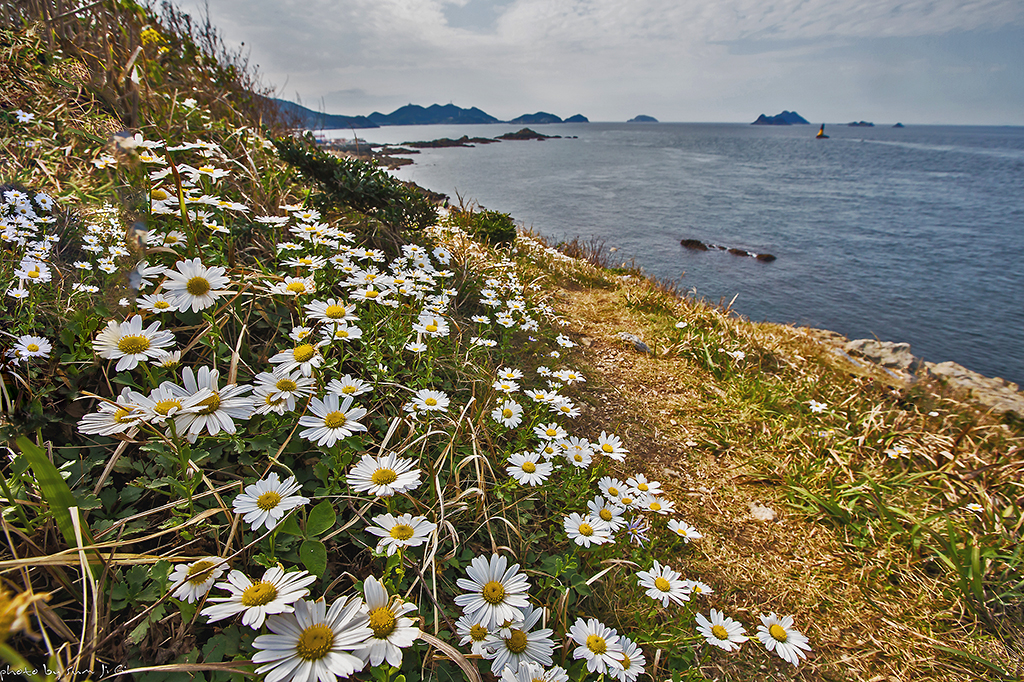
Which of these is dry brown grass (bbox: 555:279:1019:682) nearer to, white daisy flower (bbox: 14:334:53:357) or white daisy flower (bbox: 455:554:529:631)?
white daisy flower (bbox: 455:554:529:631)

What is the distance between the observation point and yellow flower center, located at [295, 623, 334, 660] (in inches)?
35.2

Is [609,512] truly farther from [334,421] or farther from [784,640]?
[334,421]

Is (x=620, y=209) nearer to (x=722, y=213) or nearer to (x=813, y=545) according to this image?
(x=722, y=213)

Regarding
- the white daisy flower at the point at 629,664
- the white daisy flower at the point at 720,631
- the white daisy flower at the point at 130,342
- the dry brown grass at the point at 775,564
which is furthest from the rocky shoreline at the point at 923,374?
the white daisy flower at the point at 130,342

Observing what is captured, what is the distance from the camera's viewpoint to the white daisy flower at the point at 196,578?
1.04 meters

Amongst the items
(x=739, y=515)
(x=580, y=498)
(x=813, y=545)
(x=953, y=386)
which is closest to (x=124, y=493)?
(x=580, y=498)

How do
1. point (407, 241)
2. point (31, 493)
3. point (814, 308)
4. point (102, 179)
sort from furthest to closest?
point (814, 308), point (407, 241), point (102, 179), point (31, 493)

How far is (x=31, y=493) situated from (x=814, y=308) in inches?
500

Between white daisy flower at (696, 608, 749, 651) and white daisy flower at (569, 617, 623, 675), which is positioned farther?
white daisy flower at (696, 608, 749, 651)

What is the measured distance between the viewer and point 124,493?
1316 millimetres

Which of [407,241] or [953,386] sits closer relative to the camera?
[407,241]

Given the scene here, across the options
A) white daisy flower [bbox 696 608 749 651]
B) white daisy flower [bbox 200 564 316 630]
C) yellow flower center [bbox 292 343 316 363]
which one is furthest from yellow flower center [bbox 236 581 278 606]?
white daisy flower [bbox 696 608 749 651]

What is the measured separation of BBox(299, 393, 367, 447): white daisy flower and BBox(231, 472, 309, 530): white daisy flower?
0.53ft

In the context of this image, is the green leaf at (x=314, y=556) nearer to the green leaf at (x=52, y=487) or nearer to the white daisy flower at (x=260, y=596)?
the white daisy flower at (x=260, y=596)
